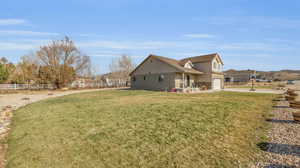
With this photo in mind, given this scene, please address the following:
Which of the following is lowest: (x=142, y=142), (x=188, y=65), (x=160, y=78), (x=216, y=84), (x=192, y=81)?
(x=142, y=142)

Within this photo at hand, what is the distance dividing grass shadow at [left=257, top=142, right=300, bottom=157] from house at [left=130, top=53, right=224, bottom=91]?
1472cm

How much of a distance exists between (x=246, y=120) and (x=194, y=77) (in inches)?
681

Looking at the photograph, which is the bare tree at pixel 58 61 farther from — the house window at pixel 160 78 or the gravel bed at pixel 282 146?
the gravel bed at pixel 282 146

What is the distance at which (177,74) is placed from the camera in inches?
758

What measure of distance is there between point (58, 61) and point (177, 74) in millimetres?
22917

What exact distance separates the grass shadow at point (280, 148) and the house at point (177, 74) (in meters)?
14.7

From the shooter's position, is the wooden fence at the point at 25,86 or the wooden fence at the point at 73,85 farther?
the wooden fence at the point at 73,85

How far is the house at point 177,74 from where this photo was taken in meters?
19.5

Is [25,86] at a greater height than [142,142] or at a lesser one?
greater

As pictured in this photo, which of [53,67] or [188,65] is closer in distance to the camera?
[188,65]

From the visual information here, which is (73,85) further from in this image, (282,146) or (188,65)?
(282,146)

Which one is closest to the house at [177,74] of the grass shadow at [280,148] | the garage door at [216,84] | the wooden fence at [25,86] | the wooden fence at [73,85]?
the garage door at [216,84]

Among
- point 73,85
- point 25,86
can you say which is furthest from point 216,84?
point 25,86

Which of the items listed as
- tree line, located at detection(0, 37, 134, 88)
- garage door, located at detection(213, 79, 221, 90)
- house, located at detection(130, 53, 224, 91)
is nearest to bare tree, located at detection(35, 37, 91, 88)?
tree line, located at detection(0, 37, 134, 88)
